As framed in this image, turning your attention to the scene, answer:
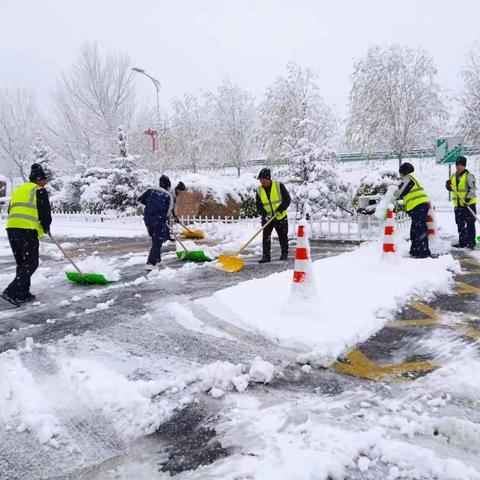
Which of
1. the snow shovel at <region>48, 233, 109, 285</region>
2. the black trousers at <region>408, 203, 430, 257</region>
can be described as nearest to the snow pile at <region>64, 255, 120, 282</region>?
the snow shovel at <region>48, 233, 109, 285</region>

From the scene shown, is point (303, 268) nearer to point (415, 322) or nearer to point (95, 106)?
point (415, 322)

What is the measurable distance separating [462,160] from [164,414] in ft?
26.9

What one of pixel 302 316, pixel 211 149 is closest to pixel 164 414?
pixel 302 316

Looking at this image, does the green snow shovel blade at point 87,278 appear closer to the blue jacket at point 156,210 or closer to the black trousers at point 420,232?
the blue jacket at point 156,210

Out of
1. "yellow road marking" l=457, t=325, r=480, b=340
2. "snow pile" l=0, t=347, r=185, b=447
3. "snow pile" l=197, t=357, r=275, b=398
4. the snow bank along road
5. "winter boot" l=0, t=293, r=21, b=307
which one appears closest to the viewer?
the snow bank along road

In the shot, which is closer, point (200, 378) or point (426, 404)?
point (426, 404)

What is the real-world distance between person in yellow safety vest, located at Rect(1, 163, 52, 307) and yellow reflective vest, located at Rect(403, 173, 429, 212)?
5.81m

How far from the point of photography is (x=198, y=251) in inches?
322

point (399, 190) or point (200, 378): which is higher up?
point (399, 190)

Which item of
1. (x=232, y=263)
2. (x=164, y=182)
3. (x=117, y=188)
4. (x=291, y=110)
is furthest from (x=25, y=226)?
(x=291, y=110)

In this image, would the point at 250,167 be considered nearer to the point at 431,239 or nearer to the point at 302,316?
the point at 431,239

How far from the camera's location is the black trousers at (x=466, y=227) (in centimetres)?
888

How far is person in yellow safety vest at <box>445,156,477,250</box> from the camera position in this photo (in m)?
8.66

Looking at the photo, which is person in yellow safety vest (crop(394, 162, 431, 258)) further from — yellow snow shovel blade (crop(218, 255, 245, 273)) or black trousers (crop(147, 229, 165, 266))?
black trousers (crop(147, 229, 165, 266))
